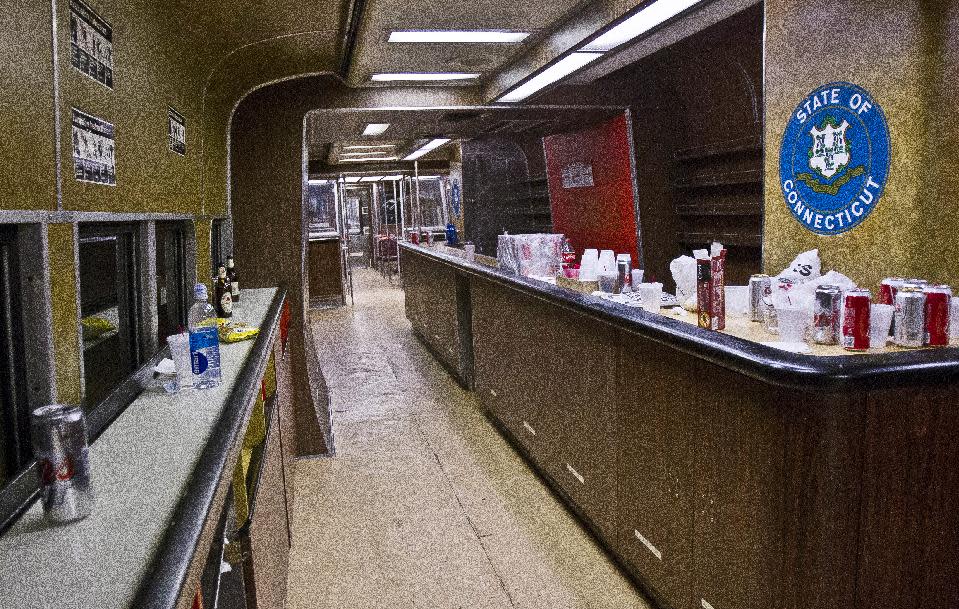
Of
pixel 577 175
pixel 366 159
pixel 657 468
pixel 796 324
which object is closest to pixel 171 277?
pixel 657 468

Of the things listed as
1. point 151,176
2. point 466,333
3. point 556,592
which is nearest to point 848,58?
point 556,592

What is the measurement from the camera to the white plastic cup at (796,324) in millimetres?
2310

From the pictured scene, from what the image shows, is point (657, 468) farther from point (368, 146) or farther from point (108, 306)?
point (368, 146)

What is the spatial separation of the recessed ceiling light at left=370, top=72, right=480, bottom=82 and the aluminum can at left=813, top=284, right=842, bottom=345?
3536mm

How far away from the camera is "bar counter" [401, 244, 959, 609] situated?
185 centimetres

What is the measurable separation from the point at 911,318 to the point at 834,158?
4.16 ft

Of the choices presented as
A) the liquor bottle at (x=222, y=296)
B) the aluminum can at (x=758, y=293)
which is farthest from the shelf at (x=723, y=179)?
A: the liquor bottle at (x=222, y=296)

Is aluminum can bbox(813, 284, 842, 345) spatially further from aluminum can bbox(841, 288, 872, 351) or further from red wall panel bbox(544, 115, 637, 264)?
red wall panel bbox(544, 115, 637, 264)

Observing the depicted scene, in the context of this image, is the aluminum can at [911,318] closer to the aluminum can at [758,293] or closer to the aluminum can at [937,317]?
the aluminum can at [937,317]

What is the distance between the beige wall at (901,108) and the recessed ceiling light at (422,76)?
2519 mm

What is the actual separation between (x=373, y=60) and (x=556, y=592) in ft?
10.9

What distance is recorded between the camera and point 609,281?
3.60m

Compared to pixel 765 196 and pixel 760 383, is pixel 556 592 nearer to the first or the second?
pixel 760 383

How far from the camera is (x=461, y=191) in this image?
9.85m
